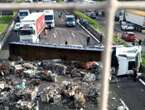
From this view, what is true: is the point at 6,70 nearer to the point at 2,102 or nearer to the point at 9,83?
the point at 9,83

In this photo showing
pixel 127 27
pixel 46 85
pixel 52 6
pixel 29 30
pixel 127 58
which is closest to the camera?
pixel 52 6

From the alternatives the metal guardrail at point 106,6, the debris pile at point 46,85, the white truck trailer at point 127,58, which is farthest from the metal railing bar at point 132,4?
the white truck trailer at point 127,58

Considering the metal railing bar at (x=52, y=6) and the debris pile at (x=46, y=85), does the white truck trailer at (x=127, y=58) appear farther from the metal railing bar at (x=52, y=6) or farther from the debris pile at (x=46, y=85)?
the metal railing bar at (x=52, y=6)

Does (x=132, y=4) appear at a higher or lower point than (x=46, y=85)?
higher

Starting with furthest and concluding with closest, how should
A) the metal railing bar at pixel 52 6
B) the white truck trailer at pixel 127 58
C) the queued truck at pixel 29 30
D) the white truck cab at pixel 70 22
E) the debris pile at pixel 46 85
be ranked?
the white truck cab at pixel 70 22, the queued truck at pixel 29 30, the white truck trailer at pixel 127 58, the debris pile at pixel 46 85, the metal railing bar at pixel 52 6

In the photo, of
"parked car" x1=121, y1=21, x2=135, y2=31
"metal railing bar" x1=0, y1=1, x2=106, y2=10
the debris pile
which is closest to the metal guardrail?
"metal railing bar" x1=0, y1=1, x2=106, y2=10

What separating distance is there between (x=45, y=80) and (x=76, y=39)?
3313 mm

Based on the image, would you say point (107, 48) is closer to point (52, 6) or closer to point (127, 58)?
point (52, 6)

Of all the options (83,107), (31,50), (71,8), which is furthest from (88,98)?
(71,8)

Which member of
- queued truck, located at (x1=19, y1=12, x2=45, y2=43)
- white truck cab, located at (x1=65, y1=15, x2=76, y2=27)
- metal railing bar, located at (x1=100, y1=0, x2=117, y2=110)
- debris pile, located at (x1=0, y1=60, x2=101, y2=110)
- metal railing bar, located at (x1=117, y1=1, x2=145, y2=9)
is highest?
metal railing bar, located at (x1=117, y1=1, x2=145, y2=9)

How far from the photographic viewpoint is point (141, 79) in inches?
235

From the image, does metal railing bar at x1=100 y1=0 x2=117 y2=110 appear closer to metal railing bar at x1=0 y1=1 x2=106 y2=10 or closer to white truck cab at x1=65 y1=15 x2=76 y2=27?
metal railing bar at x1=0 y1=1 x2=106 y2=10

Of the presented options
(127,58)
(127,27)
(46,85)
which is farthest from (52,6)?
(127,27)

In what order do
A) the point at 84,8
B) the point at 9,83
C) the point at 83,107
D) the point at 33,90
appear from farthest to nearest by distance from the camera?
the point at 9,83 → the point at 33,90 → the point at 83,107 → the point at 84,8
